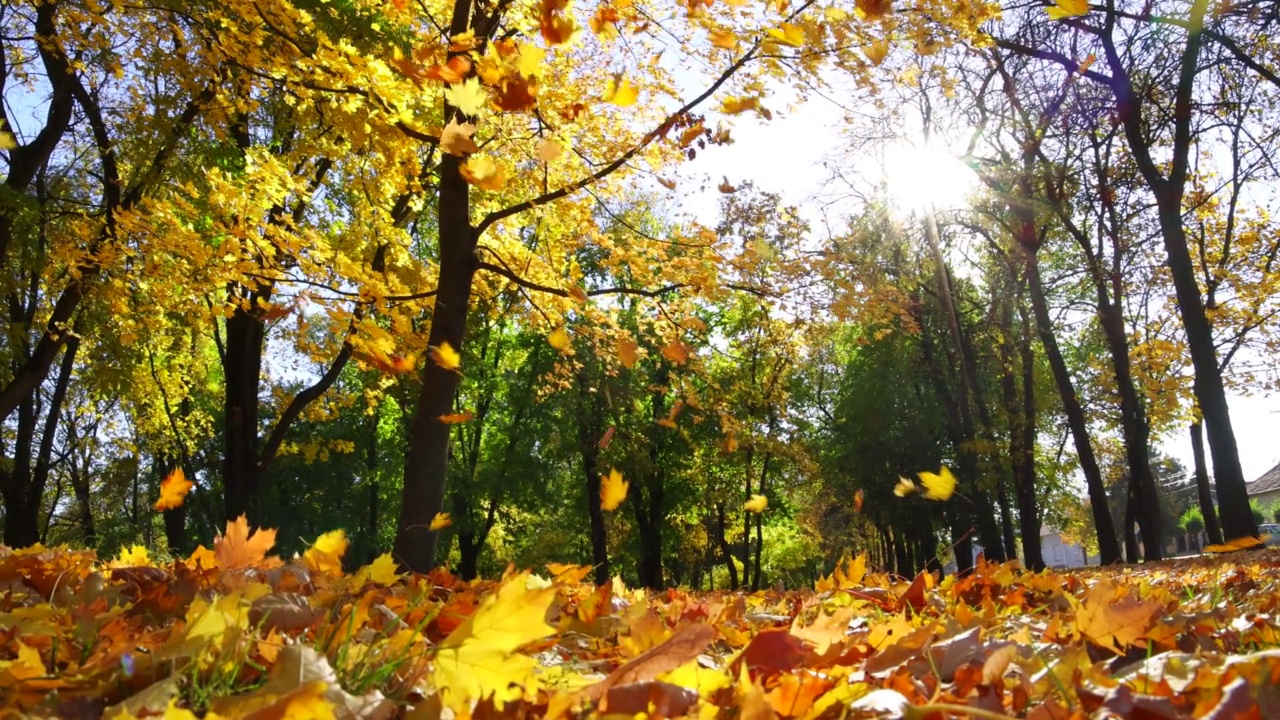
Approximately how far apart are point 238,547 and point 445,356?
9.62ft

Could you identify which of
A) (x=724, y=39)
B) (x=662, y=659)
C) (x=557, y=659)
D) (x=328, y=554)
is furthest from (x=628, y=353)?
(x=662, y=659)

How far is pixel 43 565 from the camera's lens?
2316 mm

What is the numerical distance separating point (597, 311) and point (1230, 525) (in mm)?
7283

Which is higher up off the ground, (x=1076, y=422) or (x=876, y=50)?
(x=876, y=50)

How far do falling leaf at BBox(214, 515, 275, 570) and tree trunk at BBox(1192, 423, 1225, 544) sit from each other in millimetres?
18195

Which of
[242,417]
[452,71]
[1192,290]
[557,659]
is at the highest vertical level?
[1192,290]

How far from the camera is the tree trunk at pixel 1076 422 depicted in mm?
14711

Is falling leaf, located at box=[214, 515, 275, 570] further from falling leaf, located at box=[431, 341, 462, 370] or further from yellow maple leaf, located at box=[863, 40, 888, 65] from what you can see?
yellow maple leaf, located at box=[863, 40, 888, 65]

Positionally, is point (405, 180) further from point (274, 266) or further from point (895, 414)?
point (895, 414)

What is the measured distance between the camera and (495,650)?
1296 millimetres

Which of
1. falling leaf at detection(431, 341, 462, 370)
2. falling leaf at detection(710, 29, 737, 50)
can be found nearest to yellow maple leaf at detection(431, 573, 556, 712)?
falling leaf at detection(431, 341, 462, 370)

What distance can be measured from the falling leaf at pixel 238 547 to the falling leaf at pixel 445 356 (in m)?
2.86

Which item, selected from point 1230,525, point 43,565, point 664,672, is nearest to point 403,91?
point 43,565

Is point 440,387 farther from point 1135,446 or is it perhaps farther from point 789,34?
point 1135,446
